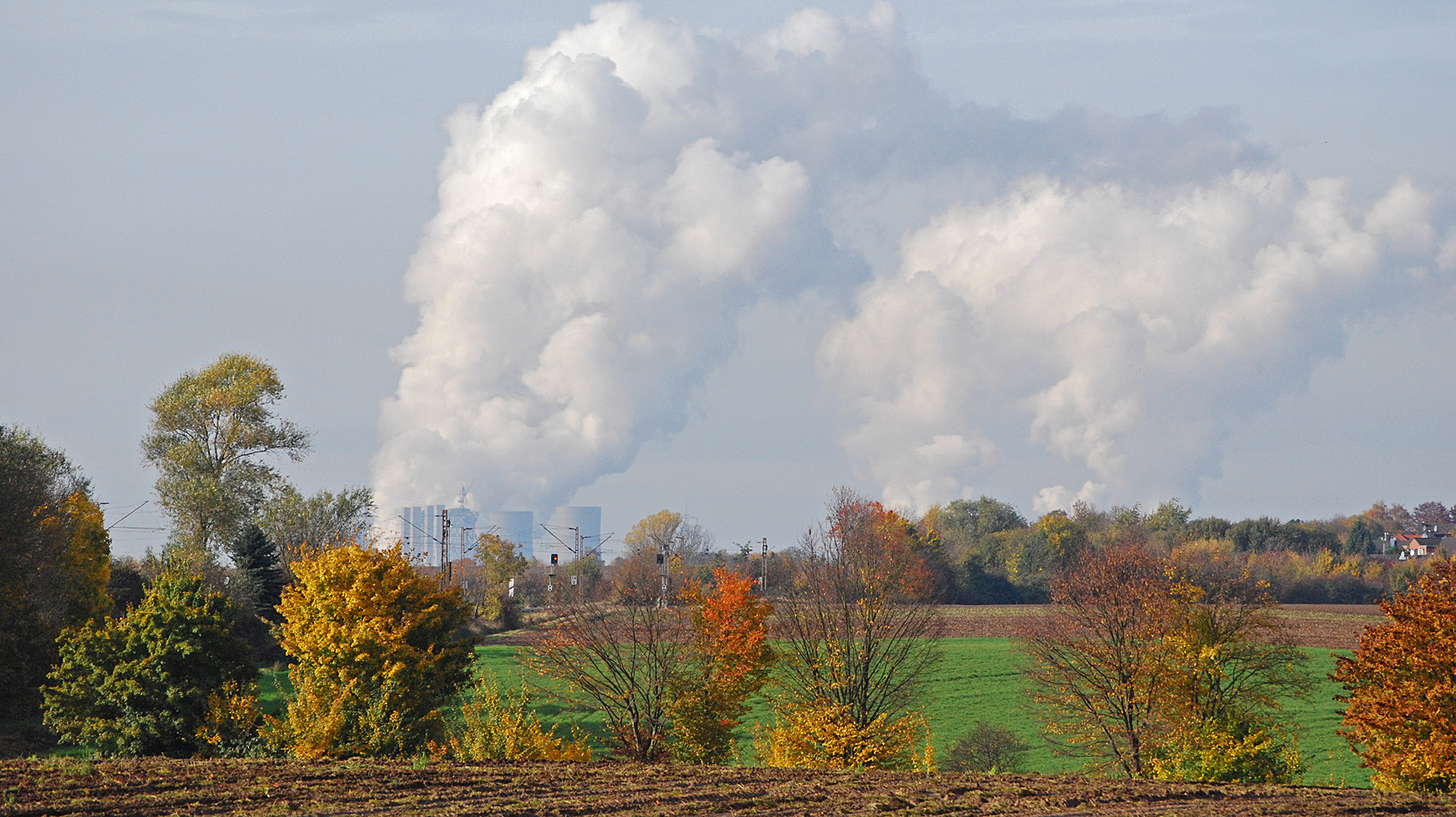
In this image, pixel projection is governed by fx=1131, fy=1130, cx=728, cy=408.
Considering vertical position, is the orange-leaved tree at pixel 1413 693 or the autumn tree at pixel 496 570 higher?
the autumn tree at pixel 496 570

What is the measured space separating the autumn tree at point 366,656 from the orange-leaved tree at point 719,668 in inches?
362

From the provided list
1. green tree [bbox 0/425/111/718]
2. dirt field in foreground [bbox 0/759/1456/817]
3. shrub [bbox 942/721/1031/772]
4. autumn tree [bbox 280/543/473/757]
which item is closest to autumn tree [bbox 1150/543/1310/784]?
shrub [bbox 942/721/1031/772]

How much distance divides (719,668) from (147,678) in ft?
67.7

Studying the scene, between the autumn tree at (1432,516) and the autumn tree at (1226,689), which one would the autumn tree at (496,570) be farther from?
the autumn tree at (1432,516)

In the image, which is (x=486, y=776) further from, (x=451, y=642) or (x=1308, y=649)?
(x=1308, y=649)

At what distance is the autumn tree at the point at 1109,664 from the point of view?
42250mm

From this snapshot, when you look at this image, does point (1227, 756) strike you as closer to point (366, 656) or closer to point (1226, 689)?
point (1226, 689)

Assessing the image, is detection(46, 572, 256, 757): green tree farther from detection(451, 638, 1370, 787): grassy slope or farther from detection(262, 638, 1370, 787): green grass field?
detection(451, 638, 1370, 787): grassy slope

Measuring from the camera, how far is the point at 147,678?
33656 millimetres

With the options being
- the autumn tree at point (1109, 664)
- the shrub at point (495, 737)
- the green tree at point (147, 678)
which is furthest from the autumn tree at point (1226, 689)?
the green tree at point (147, 678)

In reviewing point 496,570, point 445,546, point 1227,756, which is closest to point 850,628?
point 1227,756

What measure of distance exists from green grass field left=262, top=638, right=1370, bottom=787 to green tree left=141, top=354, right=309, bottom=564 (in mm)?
13022

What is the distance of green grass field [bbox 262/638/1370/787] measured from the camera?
4691 cm

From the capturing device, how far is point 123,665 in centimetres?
3362
